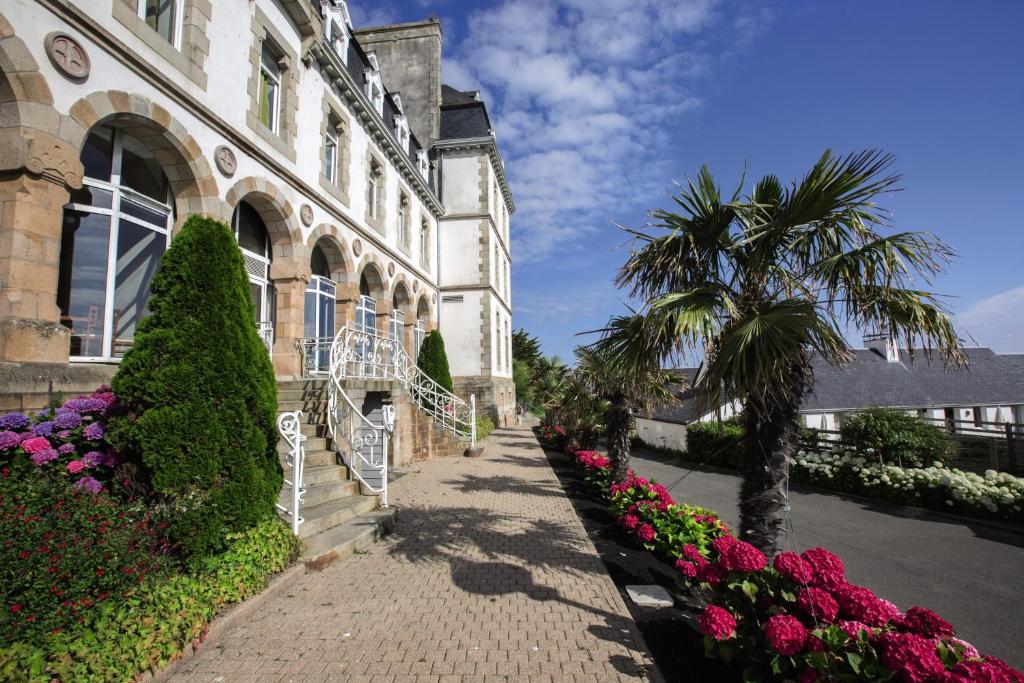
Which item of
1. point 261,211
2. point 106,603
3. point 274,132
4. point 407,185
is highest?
point 407,185

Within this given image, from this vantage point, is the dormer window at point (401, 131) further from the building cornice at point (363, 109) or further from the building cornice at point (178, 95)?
the building cornice at point (178, 95)

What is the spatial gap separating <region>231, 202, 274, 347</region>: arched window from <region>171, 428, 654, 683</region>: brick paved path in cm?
582

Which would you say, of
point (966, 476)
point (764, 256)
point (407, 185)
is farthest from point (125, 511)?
point (407, 185)

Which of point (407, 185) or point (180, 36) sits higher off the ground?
point (407, 185)

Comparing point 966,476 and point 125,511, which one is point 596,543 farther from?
point 966,476

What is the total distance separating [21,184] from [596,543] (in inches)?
298

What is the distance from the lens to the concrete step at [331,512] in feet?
17.4

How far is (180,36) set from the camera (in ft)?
23.6

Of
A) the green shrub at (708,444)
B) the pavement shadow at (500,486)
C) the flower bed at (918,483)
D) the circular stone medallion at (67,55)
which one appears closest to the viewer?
the circular stone medallion at (67,55)

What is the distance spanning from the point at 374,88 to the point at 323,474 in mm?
12296

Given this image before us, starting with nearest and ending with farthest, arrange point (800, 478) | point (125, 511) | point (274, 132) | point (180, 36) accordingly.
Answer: point (125, 511) → point (180, 36) → point (274, 132) → point (800, 478)

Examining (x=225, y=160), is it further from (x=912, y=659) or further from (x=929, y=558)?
(x=929, y=558)

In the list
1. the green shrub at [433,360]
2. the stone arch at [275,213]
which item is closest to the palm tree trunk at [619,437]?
the stone arch at [275,213]

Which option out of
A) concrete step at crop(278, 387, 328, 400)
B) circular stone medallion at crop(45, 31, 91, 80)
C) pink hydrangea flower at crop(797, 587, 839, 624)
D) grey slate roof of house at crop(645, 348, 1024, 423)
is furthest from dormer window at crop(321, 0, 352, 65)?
grey slate roof of house at crop(645, 348, 1024, 423)
